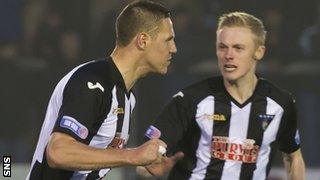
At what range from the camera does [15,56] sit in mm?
7746

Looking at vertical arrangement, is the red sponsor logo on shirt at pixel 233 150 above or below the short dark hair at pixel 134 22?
below

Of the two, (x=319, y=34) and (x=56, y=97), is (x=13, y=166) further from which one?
(x=56, y=97)

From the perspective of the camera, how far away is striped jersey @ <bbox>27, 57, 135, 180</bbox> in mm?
3717

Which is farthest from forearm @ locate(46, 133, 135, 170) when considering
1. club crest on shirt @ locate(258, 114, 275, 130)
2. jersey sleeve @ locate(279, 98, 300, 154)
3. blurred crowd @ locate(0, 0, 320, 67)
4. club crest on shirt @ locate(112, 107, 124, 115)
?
blurred crowd @ locate(0, 0, 320, 67)

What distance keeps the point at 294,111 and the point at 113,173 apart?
3055mm

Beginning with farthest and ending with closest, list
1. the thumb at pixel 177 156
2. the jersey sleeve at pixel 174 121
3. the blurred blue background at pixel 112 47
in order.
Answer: the blurred blue background at pixel 112 47 → the jersey sleeve at pixel 174 121 → the thumb at pixel 177 156

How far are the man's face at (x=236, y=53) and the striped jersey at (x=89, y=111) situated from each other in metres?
0.75

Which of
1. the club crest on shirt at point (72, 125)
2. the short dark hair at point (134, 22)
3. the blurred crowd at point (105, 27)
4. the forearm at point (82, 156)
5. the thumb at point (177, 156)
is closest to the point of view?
the forearm at point (82, 156)

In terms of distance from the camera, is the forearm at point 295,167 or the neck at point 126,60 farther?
the forearm at point 295,167

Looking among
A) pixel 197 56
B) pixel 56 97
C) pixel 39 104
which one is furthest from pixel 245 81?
pixel 39 104

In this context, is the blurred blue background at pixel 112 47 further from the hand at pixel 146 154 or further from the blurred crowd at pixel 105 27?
the hand at pixel 146 154

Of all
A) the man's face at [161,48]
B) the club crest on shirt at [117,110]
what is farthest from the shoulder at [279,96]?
the club crest on shirt at [117,110]

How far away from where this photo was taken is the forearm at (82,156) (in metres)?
3.57

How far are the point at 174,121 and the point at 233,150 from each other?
0.38 m
